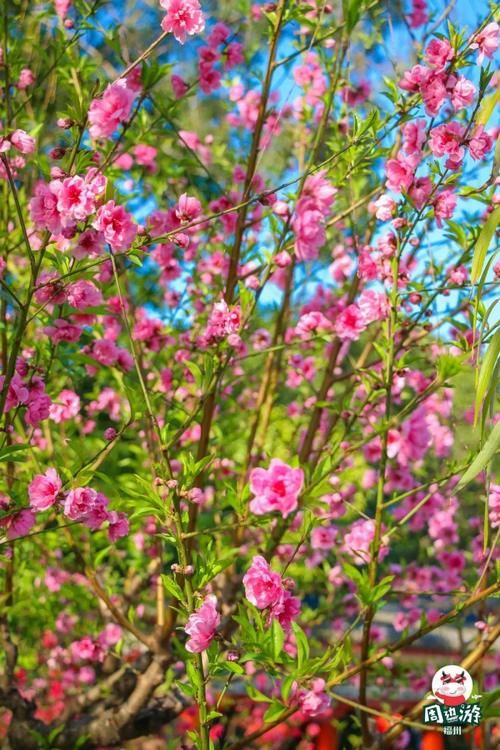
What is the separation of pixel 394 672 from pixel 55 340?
2.25 metres

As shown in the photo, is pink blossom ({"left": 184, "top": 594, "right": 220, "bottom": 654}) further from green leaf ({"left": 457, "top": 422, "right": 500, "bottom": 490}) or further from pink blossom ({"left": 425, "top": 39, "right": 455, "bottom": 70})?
pink blossom ({"left": 425, "top": 39, "right": 455, "bottom": 70})

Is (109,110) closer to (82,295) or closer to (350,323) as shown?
(82,295)

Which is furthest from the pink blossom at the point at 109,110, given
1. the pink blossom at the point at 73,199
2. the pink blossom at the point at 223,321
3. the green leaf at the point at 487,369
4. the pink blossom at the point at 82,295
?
the green leaf at the point at 487,369

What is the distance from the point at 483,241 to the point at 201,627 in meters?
1.07

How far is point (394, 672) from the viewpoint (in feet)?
11.7

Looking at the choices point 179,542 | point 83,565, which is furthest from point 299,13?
point 83,565

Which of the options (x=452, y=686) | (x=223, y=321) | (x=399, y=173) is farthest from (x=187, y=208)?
(x=452, y=686)

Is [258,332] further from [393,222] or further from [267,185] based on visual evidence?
[393,222]

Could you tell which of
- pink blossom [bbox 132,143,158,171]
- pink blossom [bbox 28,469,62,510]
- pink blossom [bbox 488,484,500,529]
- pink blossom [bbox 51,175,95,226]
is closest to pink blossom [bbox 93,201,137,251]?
pink blossom [bbox 51,175,95,226]

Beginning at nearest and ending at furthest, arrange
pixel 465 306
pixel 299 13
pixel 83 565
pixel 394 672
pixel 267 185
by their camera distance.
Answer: pixel 299 13
pixel 83 565
pixel 465 306
pixel 267 185
pixel 394 672

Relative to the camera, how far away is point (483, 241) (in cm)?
186

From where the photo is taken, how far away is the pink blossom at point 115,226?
179 cm

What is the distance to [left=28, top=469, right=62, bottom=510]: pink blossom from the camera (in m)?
1.83

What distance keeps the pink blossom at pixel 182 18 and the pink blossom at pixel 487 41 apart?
27.4 inches
